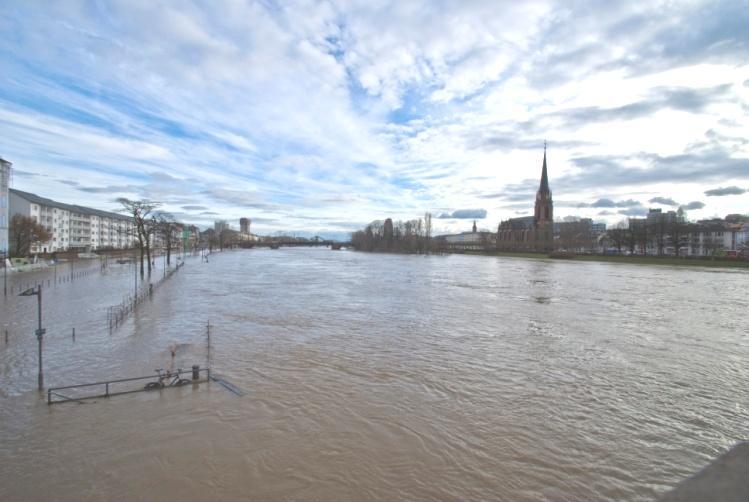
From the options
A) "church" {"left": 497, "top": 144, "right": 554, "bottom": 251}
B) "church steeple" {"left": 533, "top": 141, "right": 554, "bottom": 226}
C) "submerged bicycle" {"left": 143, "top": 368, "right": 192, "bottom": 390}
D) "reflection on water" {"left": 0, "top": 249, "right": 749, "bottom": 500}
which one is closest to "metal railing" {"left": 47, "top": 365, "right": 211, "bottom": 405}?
"submerged bicycle" {"left": 143, "top": 368, "right": 192, "bottom": 390}

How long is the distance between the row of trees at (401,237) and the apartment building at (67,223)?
80183 mm

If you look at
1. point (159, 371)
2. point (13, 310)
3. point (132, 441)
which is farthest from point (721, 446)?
point (13, 310)

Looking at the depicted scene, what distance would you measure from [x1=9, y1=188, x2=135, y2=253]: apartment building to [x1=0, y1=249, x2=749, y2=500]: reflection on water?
59914 millimetres

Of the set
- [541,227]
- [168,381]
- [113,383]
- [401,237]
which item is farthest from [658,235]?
[113,383]

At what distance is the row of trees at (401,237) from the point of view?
449ft

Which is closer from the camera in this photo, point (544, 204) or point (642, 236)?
point (642, 236)

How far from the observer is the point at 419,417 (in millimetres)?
10320

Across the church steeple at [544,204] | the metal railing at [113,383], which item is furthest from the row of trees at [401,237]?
the metal railing at [113,383]

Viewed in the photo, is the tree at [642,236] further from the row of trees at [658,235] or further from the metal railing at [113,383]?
the metal railing at [113,383]

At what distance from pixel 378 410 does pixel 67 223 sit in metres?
116

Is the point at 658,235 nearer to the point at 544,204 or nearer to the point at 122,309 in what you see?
the point at 544,204

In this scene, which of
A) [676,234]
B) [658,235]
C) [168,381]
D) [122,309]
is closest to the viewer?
[168,381]

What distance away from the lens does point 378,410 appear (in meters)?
10.7

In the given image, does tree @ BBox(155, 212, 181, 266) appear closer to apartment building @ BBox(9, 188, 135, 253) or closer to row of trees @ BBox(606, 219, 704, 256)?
apartment building @ BBox(9, 188, 135, 253)
